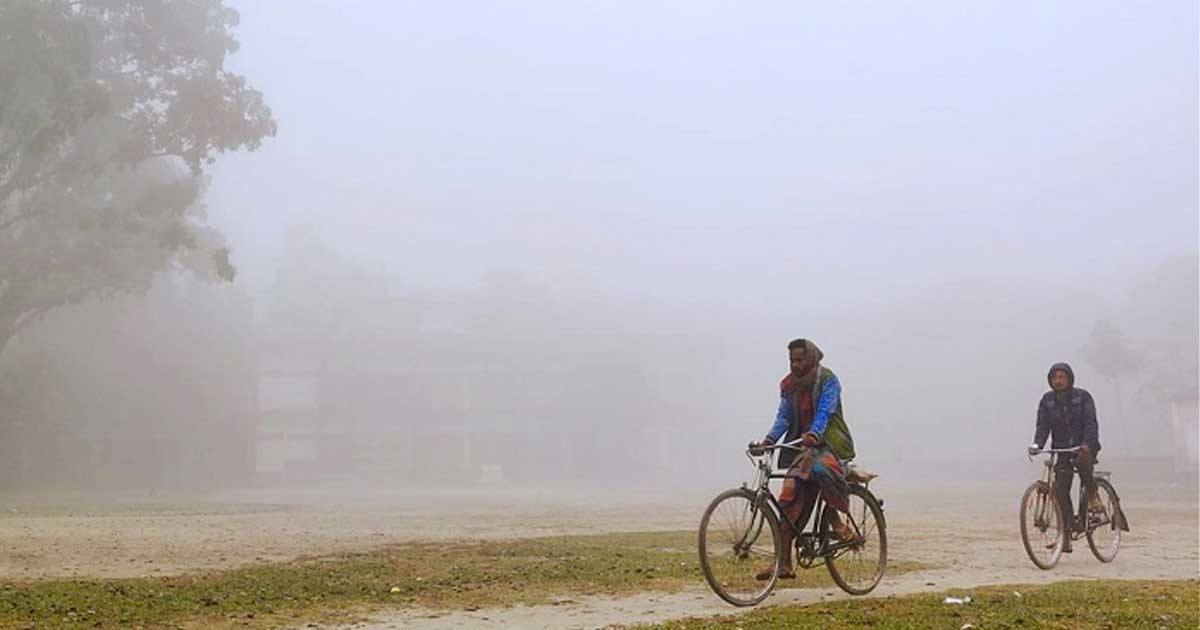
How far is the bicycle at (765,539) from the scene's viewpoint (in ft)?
25.9

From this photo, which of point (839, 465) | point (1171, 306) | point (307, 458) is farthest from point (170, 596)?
point (1171, 306)

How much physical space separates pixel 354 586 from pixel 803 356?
13.7ft

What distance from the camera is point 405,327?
9656 centimetres

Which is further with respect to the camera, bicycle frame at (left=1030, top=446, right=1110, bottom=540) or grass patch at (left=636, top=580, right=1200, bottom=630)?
bicycle frame at (left=1030, top=446, right=1110, bottom=540)

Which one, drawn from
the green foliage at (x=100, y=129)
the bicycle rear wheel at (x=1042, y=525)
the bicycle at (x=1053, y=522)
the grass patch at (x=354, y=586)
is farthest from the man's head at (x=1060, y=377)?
the green foliage at (x=100, y=129)

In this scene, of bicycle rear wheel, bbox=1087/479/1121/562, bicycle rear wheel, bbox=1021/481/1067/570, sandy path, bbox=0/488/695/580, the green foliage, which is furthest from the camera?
the green foliage

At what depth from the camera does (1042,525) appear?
11.2 m

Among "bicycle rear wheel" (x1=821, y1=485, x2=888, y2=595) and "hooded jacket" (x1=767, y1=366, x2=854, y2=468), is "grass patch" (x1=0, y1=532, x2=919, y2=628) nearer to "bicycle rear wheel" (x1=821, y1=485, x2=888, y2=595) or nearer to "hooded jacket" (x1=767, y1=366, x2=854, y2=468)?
"bicycle rear wheel" (x1=821, y1=485, x2=888, y2=595)

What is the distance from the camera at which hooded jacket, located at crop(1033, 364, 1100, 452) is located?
11.5m

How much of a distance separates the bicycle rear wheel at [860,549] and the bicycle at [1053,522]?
2767 millimetres

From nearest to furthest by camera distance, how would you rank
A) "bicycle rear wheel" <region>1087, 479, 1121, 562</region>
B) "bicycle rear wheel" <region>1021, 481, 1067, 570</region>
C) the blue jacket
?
1. the blue jacket
2. "bicycle rear wheel" <region>1021, 481, 1067, 570</region>
3. "bicycle rear wheel" <region>1087, 479, 1121, 562</region>

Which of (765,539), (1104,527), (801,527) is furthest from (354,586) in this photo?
(1104,527)

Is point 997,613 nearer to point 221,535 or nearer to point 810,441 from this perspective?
point 810,441

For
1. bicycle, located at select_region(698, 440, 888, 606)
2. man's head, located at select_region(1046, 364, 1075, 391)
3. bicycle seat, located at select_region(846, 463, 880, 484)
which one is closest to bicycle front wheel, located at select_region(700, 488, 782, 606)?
bicycle, located at select_region(698, 440, 888, 606)
